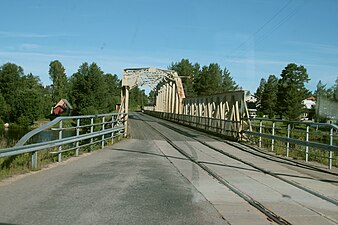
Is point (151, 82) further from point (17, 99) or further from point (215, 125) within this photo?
point (17, 99)

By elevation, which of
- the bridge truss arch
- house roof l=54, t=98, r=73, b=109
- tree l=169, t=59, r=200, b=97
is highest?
tree l=169, t=59, r=200, b=97

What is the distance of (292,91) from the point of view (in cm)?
7419

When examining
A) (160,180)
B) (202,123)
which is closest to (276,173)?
(160,180)

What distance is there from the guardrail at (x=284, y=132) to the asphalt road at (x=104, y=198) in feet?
17.2

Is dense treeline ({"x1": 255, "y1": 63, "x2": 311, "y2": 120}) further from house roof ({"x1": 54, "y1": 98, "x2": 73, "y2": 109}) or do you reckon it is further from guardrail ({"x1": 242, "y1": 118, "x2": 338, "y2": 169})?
house roof ({"x1": 54, "y1": 98, "x2": 73, "y2": 109})

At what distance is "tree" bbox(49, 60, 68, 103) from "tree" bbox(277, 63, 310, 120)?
226ft

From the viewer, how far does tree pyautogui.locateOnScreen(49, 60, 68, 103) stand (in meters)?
120

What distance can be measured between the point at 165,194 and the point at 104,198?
3.95 feet

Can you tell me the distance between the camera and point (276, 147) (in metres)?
17.9

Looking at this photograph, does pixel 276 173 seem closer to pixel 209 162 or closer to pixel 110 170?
pixel 209 162

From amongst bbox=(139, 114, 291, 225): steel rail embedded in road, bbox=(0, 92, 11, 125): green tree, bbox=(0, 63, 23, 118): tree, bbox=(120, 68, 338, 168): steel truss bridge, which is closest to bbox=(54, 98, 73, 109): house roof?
bbox=(0, 63, 23, 118): tree

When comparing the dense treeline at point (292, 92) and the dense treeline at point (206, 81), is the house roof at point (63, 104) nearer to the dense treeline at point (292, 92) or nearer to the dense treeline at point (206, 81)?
the dense treeline at point (206, 81)

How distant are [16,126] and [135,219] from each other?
74.0 metres

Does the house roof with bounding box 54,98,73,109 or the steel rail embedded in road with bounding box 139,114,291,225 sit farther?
the house roof with bounding box 54,98,73,109
